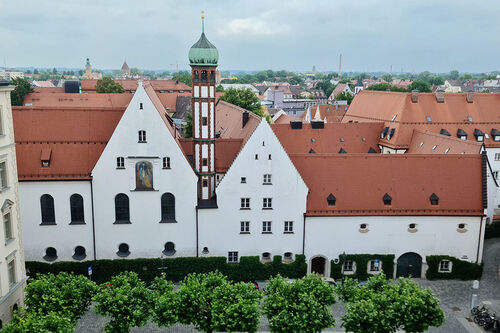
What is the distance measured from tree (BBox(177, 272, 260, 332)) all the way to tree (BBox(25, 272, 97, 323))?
6.77 meters

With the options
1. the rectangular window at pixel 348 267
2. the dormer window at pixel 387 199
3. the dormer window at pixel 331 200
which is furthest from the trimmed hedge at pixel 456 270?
the dormer window at pixel 331 200

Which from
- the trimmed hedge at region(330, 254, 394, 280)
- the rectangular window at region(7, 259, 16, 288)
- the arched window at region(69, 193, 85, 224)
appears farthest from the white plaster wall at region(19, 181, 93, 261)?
the trimmed hedge at region(330, 254, 394, 280)

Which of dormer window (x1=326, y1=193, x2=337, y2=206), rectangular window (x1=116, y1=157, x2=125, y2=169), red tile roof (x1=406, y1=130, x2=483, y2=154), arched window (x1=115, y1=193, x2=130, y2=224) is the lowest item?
arched window (x1=115, y1=193, x2=130, y2=224)

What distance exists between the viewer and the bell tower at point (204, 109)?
4662 cm

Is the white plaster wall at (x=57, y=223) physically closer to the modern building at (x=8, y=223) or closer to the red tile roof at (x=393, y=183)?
the modern building at (x=8, y=223)

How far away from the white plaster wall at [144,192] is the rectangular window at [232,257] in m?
3.48

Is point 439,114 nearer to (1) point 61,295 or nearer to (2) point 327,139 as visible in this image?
(2) point 327,139

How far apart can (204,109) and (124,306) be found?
21731 mm

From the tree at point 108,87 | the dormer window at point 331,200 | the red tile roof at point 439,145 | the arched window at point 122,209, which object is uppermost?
the tree at point 108,87

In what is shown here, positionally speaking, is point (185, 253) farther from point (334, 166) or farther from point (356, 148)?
point (356, 148)

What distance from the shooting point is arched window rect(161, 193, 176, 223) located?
47.1 metres

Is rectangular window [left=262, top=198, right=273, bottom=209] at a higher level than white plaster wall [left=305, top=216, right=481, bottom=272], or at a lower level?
higher

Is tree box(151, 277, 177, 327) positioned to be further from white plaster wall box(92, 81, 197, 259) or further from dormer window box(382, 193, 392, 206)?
dormer window box(382, 193, 392, 206)

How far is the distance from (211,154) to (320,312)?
70.4 feet
